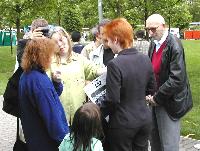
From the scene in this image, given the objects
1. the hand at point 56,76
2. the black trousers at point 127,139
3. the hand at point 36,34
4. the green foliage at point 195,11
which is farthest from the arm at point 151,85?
the green foliage at point 195,11

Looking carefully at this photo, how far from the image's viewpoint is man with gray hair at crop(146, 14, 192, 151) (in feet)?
16.0

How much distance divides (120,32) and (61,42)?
72cm

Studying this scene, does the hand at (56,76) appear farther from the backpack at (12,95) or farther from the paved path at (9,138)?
the paved path at (9,138)

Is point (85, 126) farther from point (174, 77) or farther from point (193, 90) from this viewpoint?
point (193, 90)

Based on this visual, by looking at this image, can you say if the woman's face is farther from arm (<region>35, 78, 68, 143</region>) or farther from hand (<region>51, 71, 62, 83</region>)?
arm (<region>35, 78, 68, 143</region>)

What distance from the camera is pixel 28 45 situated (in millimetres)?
3824

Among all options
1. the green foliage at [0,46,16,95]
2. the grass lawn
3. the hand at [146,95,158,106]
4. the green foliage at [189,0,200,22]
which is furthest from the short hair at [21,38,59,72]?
the green foliage at [189,0,200,22]

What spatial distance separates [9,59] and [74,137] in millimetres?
19013

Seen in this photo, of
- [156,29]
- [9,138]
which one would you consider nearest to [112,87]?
[156,29]

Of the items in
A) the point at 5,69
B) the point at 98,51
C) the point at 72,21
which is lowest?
the point at 5,69

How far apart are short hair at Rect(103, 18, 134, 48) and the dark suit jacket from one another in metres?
0.09

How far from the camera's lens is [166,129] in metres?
5.24

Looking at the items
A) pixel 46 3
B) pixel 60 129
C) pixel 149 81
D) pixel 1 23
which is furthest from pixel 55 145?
pixel 1 23

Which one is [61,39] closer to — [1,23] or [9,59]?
[9,59]
